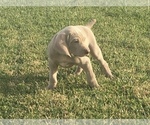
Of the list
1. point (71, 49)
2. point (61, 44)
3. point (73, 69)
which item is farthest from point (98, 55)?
point (61, 44)

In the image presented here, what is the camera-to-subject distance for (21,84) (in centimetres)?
423

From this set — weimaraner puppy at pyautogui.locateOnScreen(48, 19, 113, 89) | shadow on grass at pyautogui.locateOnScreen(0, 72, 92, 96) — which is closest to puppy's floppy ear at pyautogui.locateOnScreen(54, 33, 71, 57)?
weimaraner puppy at pyautogui.locateOnScreen(48, 19, 113, 89)

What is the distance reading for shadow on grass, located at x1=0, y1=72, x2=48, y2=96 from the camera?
4.08 metres

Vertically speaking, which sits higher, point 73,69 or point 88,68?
point 88,68

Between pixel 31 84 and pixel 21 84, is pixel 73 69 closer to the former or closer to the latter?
pixel 31 84

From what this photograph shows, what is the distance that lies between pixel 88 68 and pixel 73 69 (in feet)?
2.34

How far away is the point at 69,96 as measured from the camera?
396 centimetres

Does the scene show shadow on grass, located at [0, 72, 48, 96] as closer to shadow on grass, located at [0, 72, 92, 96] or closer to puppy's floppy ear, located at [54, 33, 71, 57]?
shadow on grass, located at [0, 72, 92, 96]

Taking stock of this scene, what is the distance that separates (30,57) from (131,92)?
1.68m

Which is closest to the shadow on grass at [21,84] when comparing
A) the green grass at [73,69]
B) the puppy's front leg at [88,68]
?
the green grass at [73,69]

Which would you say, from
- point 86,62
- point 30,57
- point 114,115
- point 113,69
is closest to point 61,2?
point 30,57

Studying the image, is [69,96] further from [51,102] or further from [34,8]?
[34,8]

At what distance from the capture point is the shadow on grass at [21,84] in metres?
4.08

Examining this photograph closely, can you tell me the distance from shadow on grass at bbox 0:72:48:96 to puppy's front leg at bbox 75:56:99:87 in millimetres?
561
